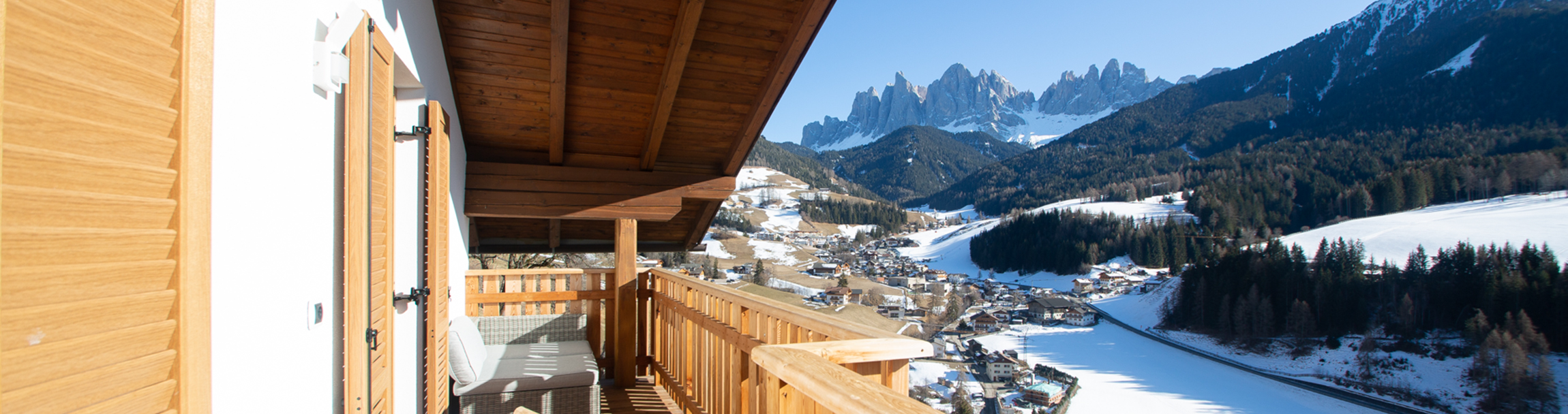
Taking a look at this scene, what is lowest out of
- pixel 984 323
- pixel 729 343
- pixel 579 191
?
pixel 984 323

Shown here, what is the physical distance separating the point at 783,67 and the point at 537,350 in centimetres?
261

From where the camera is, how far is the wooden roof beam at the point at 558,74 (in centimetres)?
339

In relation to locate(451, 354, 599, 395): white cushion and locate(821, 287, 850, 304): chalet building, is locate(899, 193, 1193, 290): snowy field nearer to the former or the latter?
locate(821, 287, 850, 304): chalet building

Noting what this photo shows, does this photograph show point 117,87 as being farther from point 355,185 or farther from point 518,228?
point 518,228

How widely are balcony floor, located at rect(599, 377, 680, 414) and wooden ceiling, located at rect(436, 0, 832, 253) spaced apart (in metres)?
1.42

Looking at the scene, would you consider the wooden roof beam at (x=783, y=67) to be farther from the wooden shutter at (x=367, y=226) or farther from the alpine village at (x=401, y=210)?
the wooden shutter at (x=367, y=226)

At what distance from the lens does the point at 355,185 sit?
6.21 feet

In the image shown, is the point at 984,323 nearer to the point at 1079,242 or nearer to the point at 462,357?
the point at 1079,242

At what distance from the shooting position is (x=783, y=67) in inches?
157

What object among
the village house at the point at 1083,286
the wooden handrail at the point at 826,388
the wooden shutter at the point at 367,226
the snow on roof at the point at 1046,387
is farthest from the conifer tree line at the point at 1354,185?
the wooden shutter at the point at 367,226

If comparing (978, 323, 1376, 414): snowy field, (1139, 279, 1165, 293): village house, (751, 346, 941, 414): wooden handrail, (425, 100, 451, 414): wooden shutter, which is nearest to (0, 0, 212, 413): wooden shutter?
(751, 346, 941, 414): wooden handrail

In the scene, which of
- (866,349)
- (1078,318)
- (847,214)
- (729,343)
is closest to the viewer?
(866,349)

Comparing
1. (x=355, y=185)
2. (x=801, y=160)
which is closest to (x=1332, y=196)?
(x=801, y=160)

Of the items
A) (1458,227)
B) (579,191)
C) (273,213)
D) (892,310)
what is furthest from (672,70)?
(1458,227)
